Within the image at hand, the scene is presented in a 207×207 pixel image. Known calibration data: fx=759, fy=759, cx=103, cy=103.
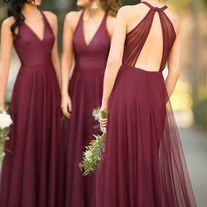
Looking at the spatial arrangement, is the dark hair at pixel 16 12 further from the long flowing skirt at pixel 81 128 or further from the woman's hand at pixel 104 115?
the woman's hand at pixel 104 115

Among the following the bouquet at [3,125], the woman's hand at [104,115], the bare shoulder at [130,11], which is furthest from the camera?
the bouquet at [3,125]

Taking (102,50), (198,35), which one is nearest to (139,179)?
(102,50)

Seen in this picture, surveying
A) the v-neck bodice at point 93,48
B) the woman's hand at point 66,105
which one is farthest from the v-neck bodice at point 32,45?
the woman's hand at point 66,105

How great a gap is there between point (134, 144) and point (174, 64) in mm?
696

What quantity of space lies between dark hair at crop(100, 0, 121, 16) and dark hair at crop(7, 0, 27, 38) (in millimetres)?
716

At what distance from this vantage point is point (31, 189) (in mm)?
6730

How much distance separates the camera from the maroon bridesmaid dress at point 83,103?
6.65 meters

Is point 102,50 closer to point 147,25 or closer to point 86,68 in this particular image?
point 86,68

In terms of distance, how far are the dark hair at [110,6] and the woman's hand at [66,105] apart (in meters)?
0.84

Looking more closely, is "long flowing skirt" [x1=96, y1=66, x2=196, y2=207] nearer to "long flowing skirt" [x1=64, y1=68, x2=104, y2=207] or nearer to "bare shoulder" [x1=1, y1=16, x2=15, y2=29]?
"long flowing skirt" [x1=64, y1=68, x2=104, y2=207]

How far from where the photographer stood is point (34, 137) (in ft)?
22.2

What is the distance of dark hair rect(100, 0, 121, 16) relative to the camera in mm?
6723

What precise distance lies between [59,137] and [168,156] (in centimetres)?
158

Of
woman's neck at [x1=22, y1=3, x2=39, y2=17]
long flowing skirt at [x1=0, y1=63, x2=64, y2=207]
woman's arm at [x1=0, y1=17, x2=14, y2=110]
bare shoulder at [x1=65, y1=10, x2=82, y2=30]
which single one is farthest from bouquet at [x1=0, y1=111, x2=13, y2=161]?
bare shoulder at [x1=65, y1=10, x2=82, y2=30]
